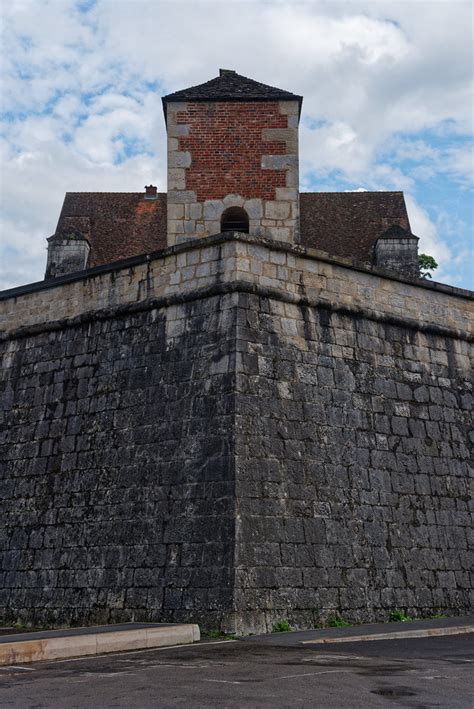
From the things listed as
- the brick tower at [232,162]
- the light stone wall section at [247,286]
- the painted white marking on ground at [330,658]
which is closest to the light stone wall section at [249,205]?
the brick tower at [232,162]

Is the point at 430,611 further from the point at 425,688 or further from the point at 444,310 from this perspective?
the point at 425,688

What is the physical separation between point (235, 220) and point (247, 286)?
4318 millimetres

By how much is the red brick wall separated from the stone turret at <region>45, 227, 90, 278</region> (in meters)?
8.81

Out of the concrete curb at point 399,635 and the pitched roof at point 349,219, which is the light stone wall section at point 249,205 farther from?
the pitched roof at point 349,219

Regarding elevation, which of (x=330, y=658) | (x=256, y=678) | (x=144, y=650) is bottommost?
(x=256, y=678)

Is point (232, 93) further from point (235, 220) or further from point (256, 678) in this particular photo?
point (256, 678)

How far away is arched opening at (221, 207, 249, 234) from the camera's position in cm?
1491

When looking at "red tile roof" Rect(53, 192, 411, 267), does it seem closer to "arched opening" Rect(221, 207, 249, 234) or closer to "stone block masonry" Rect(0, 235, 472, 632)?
"arched opening" Rect(221, 207, 249, 234)

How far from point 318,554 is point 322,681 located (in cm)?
440

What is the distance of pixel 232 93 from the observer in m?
15.7

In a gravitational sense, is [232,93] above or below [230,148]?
above

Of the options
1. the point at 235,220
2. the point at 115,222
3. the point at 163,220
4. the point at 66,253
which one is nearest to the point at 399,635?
the point at 235,220

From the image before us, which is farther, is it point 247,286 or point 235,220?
point 235,220

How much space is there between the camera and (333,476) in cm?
1102
